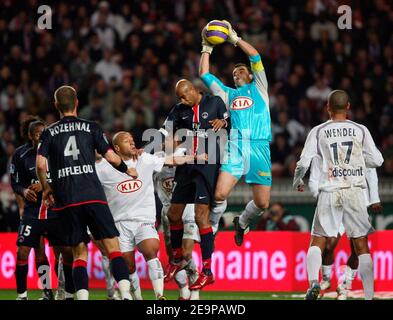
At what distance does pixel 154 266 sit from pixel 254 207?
187 centimetres

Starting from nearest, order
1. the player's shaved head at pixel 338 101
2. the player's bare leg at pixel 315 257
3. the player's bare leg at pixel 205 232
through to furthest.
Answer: the player's shaved head at pixel 338 101
the player's bare leg at pixel 315 257
the player's bare leg at pixel 205 232

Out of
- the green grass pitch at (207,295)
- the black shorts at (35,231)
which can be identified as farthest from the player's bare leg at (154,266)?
the green grass pitch at (207,295)

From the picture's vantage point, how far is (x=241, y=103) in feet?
42.3

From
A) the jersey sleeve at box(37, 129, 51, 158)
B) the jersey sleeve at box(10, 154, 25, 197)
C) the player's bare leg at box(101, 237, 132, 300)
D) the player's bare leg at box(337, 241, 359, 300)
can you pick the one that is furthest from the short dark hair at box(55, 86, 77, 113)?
the player's bare leg at box(337, 241, 359, 300)

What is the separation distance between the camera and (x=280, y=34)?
69.3 feet

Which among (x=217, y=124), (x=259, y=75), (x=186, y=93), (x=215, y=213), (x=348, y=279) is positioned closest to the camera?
(x=217, y=124)

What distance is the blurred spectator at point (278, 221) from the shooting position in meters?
17.3

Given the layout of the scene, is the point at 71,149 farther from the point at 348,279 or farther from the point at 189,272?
the point at 348,279

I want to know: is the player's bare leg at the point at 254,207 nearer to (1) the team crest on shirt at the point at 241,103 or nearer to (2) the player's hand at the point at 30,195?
(1) the team crest on shirt at the point at 241,103

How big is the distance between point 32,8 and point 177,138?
1015 centimetres

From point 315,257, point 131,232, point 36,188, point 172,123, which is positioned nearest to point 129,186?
point 131,232

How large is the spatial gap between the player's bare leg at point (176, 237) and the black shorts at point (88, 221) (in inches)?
65.3
